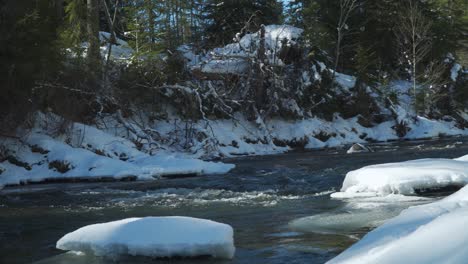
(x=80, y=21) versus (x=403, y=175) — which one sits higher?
(x=80, y=21)

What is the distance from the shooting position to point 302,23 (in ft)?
118

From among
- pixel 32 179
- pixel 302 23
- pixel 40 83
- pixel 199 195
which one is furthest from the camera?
pixel 302 23

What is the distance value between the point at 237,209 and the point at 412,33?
1082 inches

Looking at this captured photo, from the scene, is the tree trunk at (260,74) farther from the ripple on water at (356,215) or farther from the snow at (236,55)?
the ripple on water at (356,215)

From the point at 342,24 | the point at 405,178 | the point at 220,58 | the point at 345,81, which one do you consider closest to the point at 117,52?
the point at 220,58

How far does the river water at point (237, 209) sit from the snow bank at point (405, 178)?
14.6 inches

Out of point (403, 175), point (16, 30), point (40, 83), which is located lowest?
point (403, 175)

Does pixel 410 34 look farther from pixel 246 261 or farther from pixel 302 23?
pixel 246 261

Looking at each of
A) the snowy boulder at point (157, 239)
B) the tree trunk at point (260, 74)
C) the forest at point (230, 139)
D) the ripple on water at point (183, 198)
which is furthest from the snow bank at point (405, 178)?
the tree trunk at point (260, 74)

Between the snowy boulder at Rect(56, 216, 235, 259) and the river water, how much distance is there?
0.11 m

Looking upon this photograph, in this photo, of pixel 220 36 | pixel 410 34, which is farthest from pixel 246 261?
pixel 410 34

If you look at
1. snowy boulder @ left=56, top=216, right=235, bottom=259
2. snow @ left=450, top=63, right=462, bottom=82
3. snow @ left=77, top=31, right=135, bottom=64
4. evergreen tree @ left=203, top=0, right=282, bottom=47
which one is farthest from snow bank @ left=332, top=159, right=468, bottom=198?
snow @ left=450, top=63, right=462, bottom=82

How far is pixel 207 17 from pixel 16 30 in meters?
18.0

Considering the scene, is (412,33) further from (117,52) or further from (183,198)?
(183,198)
